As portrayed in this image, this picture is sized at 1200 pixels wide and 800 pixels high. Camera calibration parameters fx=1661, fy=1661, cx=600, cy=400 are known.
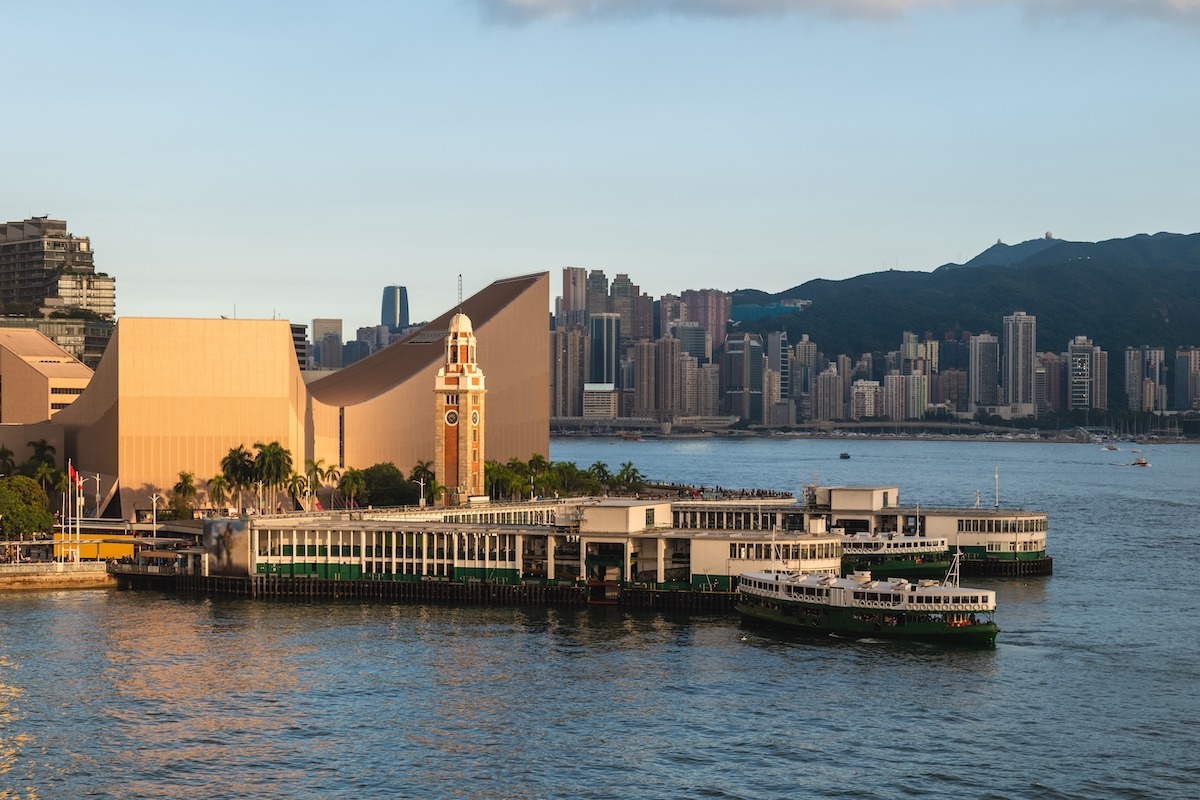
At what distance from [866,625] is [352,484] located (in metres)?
49.0

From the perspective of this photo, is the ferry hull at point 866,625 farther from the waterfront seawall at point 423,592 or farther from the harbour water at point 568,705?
the waterfront seawall at point 423,592

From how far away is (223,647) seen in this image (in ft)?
195

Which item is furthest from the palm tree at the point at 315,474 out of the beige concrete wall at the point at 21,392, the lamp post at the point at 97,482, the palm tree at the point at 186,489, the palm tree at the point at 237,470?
the beige concrete wall at the point at 21,392

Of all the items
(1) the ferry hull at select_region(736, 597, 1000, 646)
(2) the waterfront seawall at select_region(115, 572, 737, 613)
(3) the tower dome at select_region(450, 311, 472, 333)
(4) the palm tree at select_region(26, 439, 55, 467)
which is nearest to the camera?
(1) the ferry hull at select_region(736, 597, 1000, 646)

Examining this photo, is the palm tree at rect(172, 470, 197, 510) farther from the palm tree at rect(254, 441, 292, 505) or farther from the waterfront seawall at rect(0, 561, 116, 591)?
the waterfront seawall at rect(0, 561, 116, 591)

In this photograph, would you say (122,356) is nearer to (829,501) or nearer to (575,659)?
(829,501)

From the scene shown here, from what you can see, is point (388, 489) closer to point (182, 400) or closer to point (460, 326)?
point (460, 326)

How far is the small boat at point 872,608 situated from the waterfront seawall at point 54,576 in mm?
32160

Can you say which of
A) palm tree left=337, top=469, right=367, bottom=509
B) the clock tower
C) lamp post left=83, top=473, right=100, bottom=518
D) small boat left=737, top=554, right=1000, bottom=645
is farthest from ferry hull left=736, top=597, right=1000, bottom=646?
lamp post left=83, top=473, right=100, bottom=518

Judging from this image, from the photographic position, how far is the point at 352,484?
342 feet

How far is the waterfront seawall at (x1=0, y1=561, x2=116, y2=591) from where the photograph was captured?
76.3 meters

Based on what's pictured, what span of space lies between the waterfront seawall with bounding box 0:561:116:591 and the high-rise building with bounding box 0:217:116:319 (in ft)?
363

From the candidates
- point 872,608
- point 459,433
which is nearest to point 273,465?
point 459,433

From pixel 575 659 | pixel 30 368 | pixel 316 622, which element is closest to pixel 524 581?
pixel 316 622
